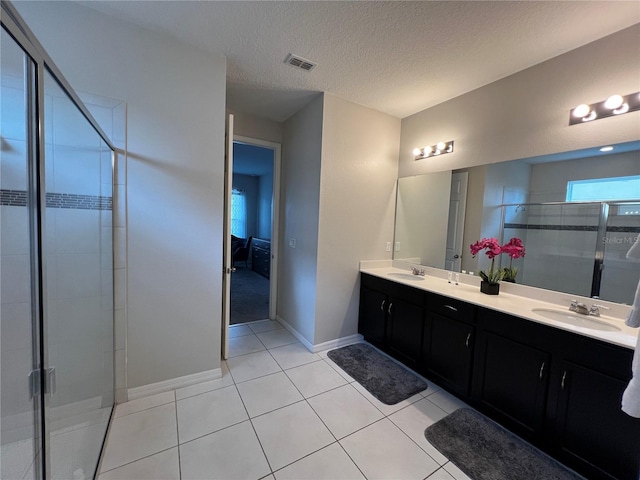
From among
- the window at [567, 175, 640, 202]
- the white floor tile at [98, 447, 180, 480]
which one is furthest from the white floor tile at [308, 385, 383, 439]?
the window at [567, 175, 640, 202]

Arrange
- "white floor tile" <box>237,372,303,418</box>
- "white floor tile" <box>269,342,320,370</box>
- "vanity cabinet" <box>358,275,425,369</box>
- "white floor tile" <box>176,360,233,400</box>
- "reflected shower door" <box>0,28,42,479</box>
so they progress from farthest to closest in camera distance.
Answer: "white floor tile" <box>269,342,320,370</box>
"vanity cabinet" <box>358,275,425,369</box>
"white floor tile" <box>176,360,233,400</box>
"white floor tile" <box>237,372,303,418</box>
"reflected shower door" <box>0,28,42,479</box>

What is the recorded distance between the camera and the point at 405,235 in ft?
10.1

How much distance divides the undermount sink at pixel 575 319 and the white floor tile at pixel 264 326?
2676 millimetres

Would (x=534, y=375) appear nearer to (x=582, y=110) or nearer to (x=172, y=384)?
(x=582, y=110)

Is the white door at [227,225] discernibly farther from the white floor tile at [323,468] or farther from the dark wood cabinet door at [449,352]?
the dark wood cabinet door at [449,352]

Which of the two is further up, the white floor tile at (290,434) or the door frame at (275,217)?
the door frame at (275,217)

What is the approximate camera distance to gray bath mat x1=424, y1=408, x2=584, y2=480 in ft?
4.75

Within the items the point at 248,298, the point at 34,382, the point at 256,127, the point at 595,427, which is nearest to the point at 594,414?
the point at 595,427

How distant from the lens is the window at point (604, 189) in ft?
5.31

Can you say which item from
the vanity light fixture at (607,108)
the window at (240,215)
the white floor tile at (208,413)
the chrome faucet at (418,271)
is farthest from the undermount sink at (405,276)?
the window at (240,215)

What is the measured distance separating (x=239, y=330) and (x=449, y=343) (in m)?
2.35

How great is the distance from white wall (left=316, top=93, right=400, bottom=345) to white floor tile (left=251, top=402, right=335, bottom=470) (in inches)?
Result: 36.7

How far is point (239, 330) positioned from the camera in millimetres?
3182

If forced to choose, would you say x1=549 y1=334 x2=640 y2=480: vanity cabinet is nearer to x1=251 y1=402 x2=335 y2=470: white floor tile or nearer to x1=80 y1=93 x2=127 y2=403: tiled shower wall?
x1=251 y1=402 x2=335 y2=470: white floor tile
